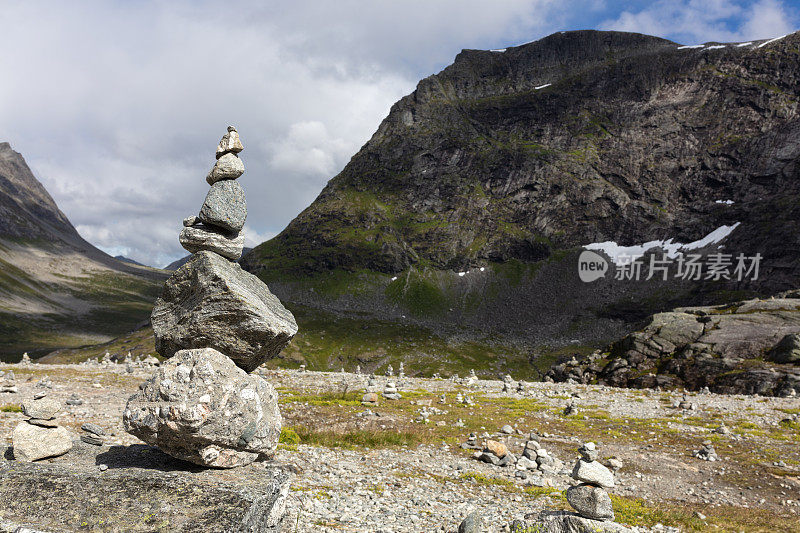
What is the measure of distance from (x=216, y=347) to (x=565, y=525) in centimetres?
1306

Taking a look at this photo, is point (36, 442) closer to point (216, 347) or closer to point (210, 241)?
point (216, 347)

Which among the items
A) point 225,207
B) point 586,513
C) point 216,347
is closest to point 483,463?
point 586,513

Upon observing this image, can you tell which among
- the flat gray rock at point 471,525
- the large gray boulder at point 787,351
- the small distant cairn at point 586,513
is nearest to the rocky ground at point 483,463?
the flat gray rock at point 471,525

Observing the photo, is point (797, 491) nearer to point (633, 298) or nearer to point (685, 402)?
point (685, 402)

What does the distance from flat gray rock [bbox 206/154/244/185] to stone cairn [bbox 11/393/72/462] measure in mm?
10175

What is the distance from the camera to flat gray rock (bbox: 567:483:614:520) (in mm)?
12617

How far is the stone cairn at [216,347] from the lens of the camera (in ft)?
38.8

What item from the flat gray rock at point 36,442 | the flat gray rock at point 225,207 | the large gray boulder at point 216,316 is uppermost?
the flat gray rock at point 225,207

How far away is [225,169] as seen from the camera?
16.8 meters

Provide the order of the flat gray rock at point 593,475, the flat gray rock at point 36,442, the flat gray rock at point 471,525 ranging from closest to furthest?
the flat gray rock at point 471,525 → the flat gray rock at point 36,442 → the flat gray rock at point 593,475

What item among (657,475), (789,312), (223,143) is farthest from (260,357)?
(789,312)

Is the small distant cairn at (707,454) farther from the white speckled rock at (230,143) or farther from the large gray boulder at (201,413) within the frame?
the white speckled rock at (230,143)

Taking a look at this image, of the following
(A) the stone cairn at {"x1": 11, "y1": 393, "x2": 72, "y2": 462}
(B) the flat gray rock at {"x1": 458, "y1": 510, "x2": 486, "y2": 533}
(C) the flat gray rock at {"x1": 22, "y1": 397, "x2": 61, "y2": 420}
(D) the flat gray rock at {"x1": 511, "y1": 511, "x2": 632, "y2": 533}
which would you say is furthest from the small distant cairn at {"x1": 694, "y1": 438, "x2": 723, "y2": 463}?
(C) the flat gray rock at {"x1": 22, "y1": 397, "x2": 61, "y2": 420}

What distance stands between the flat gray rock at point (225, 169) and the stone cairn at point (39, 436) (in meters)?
10.2
